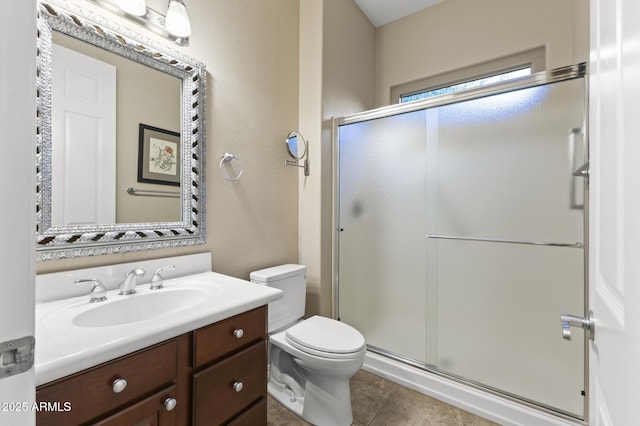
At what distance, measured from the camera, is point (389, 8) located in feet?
8.27

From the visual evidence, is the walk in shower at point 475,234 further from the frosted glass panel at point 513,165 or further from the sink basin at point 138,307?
the sink basin at point 138,307

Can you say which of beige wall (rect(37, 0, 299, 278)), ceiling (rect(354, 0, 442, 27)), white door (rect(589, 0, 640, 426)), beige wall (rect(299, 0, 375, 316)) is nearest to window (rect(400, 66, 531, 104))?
ceiling (rect(354, 0, 442, 27))

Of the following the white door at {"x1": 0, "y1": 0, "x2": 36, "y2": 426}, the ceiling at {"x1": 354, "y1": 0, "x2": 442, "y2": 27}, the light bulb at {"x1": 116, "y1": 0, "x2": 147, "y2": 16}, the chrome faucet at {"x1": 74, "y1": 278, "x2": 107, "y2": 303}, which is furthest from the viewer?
the ceiling at {"x1": 354, "y1": 0, "x2": 442, "y2": 27}

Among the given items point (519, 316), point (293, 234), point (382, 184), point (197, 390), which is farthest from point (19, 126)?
point (519, 316)

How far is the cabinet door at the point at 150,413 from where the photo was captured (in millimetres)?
741

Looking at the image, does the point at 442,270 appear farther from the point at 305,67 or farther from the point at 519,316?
the point at 305,67

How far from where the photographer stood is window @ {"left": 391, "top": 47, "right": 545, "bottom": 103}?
212 centimetres

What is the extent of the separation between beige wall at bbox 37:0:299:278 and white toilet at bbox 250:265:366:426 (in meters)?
0.27

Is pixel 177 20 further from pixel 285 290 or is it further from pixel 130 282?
pixel 285 290

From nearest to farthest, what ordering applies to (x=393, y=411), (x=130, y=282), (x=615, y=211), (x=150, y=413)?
1. (x=615, y=211)
2. (x=150, y=413)
3. (x=130, y=282)
4. (x=393, y=411)

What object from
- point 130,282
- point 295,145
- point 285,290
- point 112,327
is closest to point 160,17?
point 295,145

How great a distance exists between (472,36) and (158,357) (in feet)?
9.84

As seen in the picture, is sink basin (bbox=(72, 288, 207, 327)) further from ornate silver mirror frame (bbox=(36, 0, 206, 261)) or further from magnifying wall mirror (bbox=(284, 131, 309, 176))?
magnifying wall mirror (bbox=(284, 131, 309, 176))

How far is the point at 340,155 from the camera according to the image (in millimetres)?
2256
